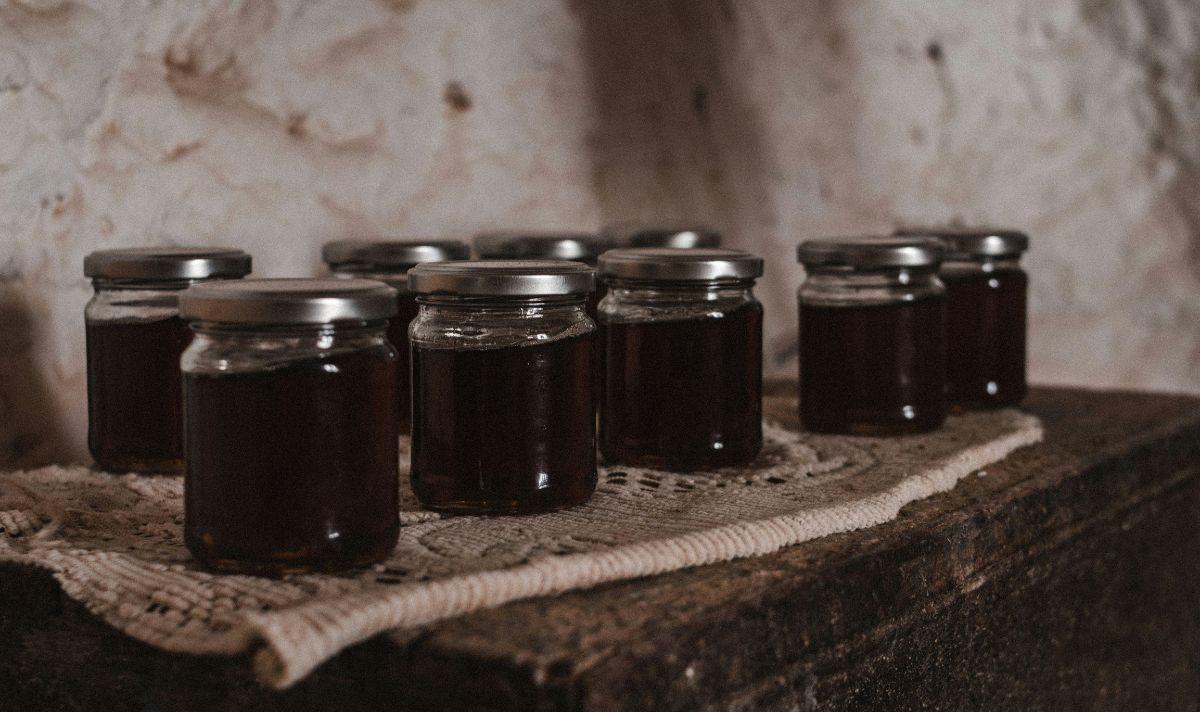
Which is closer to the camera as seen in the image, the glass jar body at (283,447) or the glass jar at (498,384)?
the glass jar body at (283,447)

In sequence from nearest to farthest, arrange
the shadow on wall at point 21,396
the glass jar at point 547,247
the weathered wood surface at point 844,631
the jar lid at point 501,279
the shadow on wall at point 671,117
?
the weathered wood surface at point 844,631, the jar lid at point 501,279, the shadow on wall at point 21,396, the glass jar at point 547,247, the shadow on wall at point 671,117

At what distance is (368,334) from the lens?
79 centimetres

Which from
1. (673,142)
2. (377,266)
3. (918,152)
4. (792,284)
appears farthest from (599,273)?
(918,152)

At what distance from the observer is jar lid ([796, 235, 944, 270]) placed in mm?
1180

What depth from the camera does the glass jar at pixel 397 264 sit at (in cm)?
119

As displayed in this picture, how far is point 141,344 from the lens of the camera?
3.37 ft

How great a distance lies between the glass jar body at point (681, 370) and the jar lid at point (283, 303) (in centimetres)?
31

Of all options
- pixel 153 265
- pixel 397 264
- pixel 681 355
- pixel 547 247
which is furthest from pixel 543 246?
pixel 153 265

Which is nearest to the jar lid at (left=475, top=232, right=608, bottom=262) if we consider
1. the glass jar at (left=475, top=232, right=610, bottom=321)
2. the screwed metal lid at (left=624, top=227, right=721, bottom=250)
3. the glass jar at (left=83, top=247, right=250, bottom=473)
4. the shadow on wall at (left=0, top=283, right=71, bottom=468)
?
the glass jar at (left=475, top=232, right=610, bottom=321)

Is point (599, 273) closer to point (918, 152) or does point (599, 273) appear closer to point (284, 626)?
point (284, 626)

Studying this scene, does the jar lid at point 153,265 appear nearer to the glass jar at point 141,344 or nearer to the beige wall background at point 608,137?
the glass jar at point 141,344

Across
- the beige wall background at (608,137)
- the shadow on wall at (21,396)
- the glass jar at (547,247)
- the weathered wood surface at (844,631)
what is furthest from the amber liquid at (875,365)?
the shadow on wall at (21,396)

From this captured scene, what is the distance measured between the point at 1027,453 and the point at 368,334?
0.70 m

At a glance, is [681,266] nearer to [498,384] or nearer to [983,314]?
[498,384]
